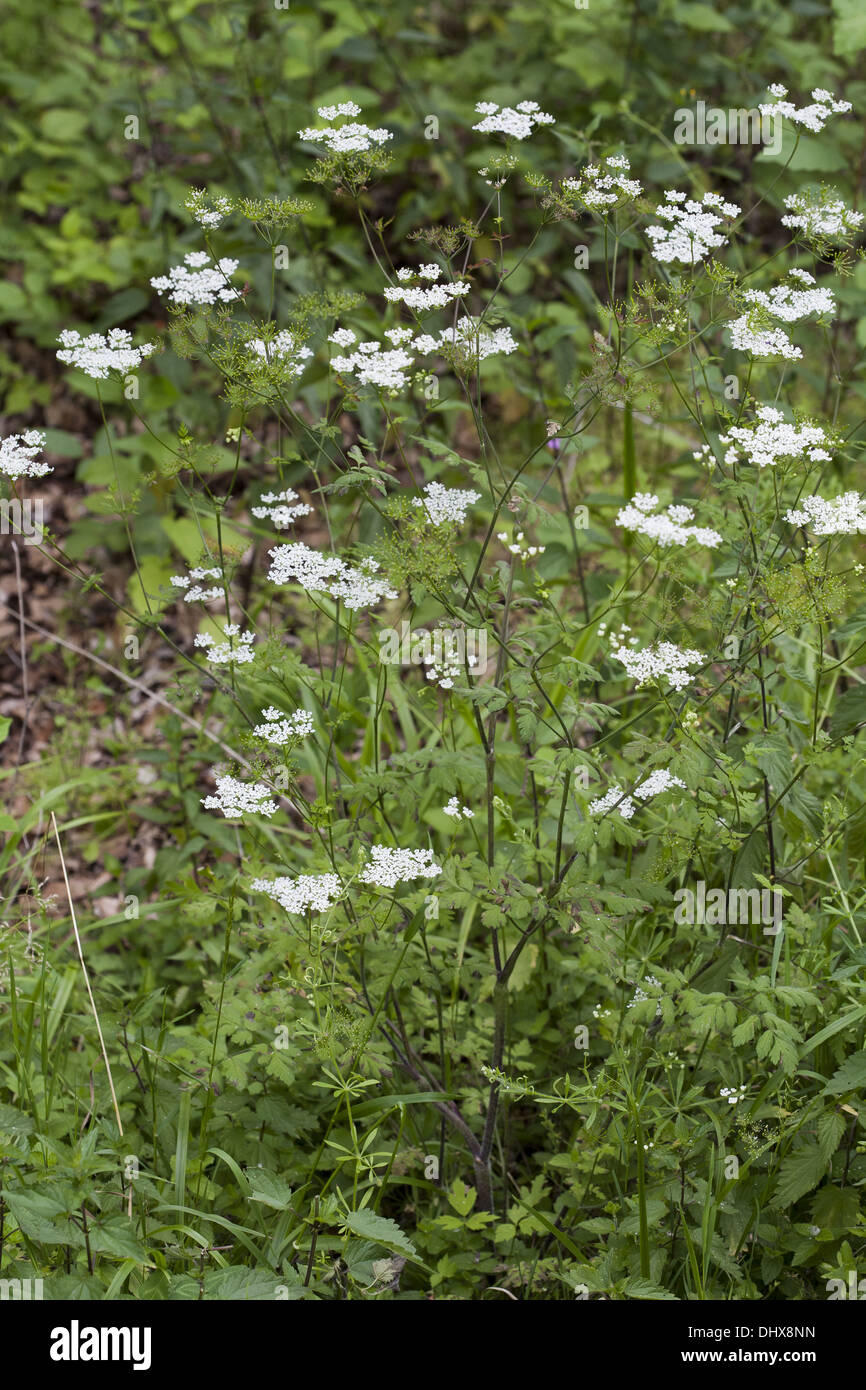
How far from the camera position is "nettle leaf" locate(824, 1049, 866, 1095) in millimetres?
2066

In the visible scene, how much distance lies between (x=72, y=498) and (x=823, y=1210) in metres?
4.25

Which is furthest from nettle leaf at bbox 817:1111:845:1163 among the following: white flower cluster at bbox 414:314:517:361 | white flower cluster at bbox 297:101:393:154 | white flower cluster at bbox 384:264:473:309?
white flower cluster at bbox 297:101:393:154

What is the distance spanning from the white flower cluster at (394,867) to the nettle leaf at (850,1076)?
2.62 feet

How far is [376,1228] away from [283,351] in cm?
158

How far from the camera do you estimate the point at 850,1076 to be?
2086 millimetres

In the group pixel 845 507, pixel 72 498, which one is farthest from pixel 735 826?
pixel 72 498

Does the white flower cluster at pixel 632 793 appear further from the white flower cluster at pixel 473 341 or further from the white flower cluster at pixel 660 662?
the white flower cluster at pixel 473 341

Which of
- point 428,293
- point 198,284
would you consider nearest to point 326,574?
point 428,293

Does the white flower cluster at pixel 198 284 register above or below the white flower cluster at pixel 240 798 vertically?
above

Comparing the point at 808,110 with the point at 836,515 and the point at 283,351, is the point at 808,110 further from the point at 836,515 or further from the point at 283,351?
the point at 283,351

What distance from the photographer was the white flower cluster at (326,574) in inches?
83.4

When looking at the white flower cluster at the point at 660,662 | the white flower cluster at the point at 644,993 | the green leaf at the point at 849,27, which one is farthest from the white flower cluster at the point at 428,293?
the green leaf at the point at 849,27
